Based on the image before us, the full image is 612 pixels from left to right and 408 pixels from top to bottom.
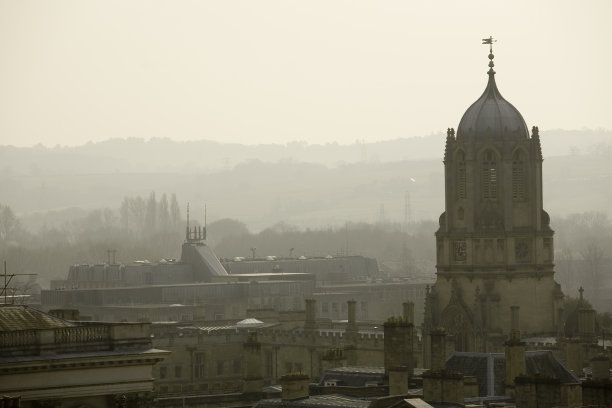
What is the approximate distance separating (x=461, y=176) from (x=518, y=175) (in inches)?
128

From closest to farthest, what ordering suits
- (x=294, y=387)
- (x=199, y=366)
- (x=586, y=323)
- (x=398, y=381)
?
(x=398, y=381), (x=294, y=387), (x=586, y=323), (x=199, y=366)

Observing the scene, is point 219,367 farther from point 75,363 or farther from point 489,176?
point 75,363

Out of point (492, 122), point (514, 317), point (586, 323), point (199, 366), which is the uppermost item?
point (492, 122)

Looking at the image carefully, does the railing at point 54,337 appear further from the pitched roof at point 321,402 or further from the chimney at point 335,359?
the chimney at point 335,359

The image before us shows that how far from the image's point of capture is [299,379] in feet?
229

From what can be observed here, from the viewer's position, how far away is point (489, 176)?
11319 cm

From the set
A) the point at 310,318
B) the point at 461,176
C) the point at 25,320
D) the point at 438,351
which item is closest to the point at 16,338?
the point at 25,320

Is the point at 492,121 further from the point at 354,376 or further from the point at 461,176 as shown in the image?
the point at 354,376

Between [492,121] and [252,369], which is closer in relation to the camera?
[252,369]

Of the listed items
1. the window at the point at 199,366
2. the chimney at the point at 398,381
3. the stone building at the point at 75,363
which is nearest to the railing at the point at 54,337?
the stone building at the point at 75,363

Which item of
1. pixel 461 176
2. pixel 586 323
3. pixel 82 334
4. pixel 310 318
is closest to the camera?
pixel 82 334

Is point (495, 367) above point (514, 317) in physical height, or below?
below

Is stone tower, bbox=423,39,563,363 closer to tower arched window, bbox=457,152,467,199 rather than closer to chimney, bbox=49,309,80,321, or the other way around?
tower arched window, bbox=457,152,467,199

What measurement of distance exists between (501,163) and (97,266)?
92312 mm
